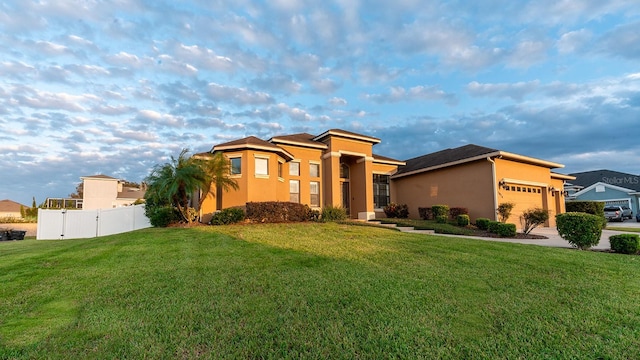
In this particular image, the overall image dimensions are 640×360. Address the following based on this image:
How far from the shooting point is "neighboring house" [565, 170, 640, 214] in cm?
3236

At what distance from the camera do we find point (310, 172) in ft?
62.8

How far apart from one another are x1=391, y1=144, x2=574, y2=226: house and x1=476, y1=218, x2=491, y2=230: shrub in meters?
1.08

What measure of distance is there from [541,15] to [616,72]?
17.6 ft

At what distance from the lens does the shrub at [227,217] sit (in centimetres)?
1445

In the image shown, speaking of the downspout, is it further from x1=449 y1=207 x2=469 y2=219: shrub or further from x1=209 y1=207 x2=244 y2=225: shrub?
x1=209 y1=207 x2=244 y2=225: shrub

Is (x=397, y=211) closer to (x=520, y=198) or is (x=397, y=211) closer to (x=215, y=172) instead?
(x=520, y=198)

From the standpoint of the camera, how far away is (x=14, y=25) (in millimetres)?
9758

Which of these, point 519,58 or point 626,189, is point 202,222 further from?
point 626,189

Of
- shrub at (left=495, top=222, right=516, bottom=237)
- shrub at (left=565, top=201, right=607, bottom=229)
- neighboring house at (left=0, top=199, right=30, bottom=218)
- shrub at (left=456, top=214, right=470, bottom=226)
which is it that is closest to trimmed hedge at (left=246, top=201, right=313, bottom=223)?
shrub at (left=456, top=214, right=470, bottom=226)

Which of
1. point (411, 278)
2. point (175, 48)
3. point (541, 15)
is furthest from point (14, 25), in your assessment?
point (541, 15)

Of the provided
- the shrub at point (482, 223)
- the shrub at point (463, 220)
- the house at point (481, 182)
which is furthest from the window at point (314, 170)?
the shrub at point (482, 223)

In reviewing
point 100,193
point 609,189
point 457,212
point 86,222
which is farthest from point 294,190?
point 609,189

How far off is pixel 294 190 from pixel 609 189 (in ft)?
129

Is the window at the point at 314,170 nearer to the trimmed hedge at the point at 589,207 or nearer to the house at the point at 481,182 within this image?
the house at the point at 481,182
